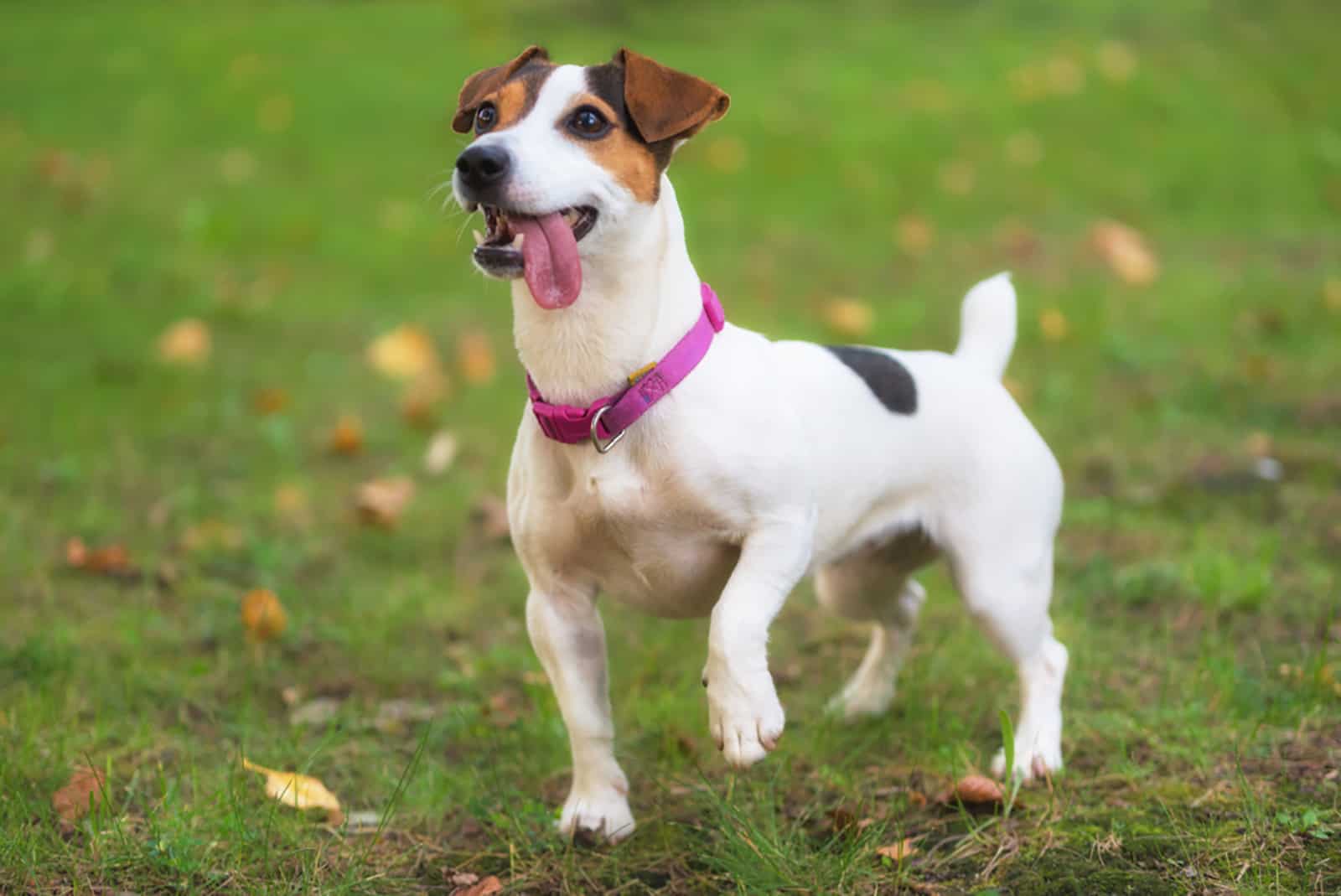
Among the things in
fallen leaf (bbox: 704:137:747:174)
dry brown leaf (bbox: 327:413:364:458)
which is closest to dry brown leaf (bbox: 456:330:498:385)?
dry brown leaf (bbox: 327:413:364:458)

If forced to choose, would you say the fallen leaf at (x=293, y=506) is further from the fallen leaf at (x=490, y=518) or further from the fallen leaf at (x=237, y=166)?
the fallen leaf at (x=237, y=166)

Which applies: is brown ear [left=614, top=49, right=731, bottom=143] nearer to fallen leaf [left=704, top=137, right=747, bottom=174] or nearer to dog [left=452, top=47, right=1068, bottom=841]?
dog [left=452, top=47, right=1068, bottom=841]

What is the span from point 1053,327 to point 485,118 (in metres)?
4.68

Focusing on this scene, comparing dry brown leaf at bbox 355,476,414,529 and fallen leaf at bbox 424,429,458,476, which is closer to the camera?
dry brown leaf at bbox 355,476,414,529

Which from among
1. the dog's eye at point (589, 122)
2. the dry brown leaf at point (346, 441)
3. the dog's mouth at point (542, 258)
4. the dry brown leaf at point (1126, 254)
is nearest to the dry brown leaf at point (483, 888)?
the dog's mouth at point (542, 258)

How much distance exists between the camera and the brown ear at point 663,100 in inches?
109

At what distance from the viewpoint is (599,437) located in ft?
9.28

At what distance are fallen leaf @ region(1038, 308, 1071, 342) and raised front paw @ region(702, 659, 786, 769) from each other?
15.3 feet

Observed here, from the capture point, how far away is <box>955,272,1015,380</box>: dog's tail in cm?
383

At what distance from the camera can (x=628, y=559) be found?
2990 mm

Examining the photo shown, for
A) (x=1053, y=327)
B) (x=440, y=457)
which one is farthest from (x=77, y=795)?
(x=1053, y=327)

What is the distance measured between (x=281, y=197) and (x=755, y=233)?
2876 mm

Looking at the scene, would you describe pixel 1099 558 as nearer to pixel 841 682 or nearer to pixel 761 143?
pixel 841 682

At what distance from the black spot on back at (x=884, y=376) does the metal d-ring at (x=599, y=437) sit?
0.73m
